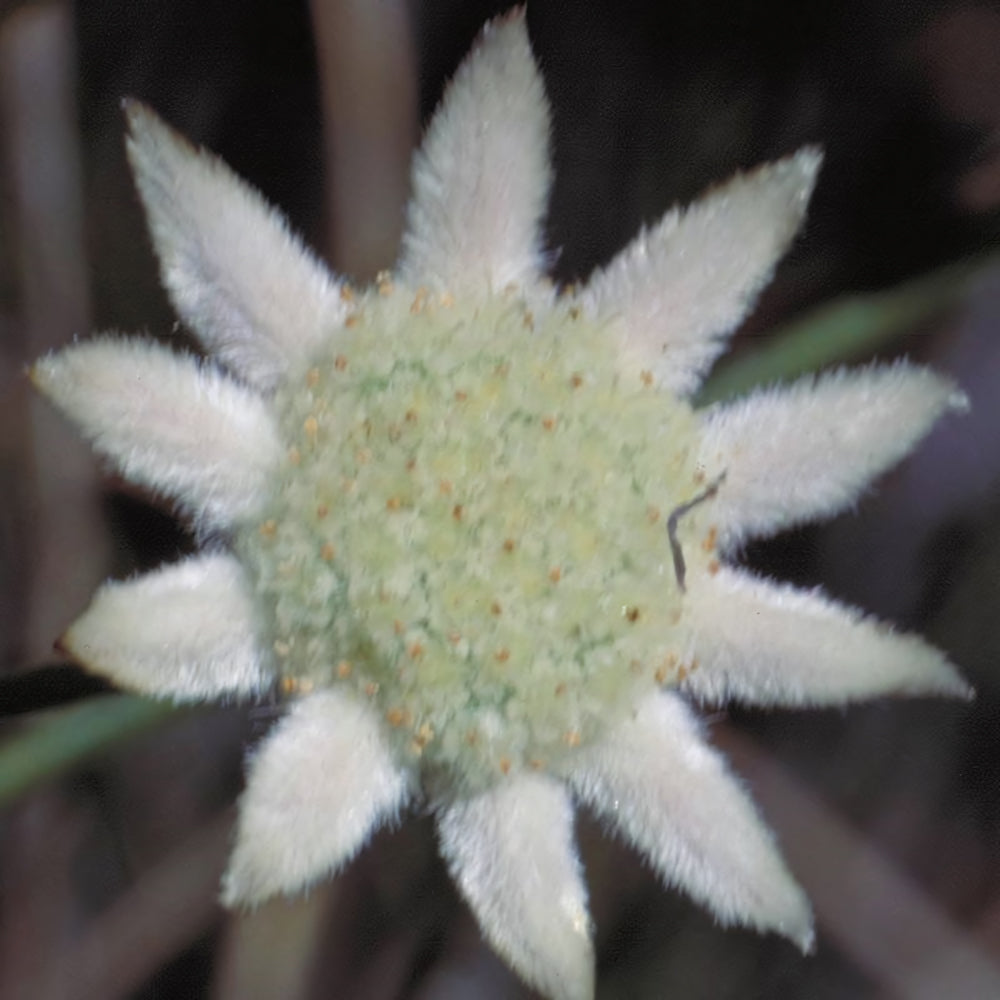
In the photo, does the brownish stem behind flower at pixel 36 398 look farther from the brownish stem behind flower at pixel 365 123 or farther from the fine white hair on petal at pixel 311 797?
the fine white hair on petal at pixel 311 797

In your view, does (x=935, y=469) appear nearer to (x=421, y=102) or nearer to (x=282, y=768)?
(x=421, y=102)

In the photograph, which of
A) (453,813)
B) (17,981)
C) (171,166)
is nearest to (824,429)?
(453,813)

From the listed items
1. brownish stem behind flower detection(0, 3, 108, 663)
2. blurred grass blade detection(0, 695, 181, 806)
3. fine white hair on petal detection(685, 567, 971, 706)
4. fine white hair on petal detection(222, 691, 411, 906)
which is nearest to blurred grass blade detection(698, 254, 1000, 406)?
fine white hair on petal detection(685, 567, 971, 706)

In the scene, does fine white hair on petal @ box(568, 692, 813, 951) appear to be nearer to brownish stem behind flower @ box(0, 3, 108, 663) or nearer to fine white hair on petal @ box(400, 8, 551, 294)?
fine white hair on petal @ box(400, 8, 551, 294)

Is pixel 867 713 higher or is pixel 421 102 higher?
pixel 421 102

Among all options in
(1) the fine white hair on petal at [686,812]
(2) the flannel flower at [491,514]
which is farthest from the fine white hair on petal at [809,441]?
(1) the fine white hair on petal at [686,812]

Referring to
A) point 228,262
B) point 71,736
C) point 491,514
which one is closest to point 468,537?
point 491,514
